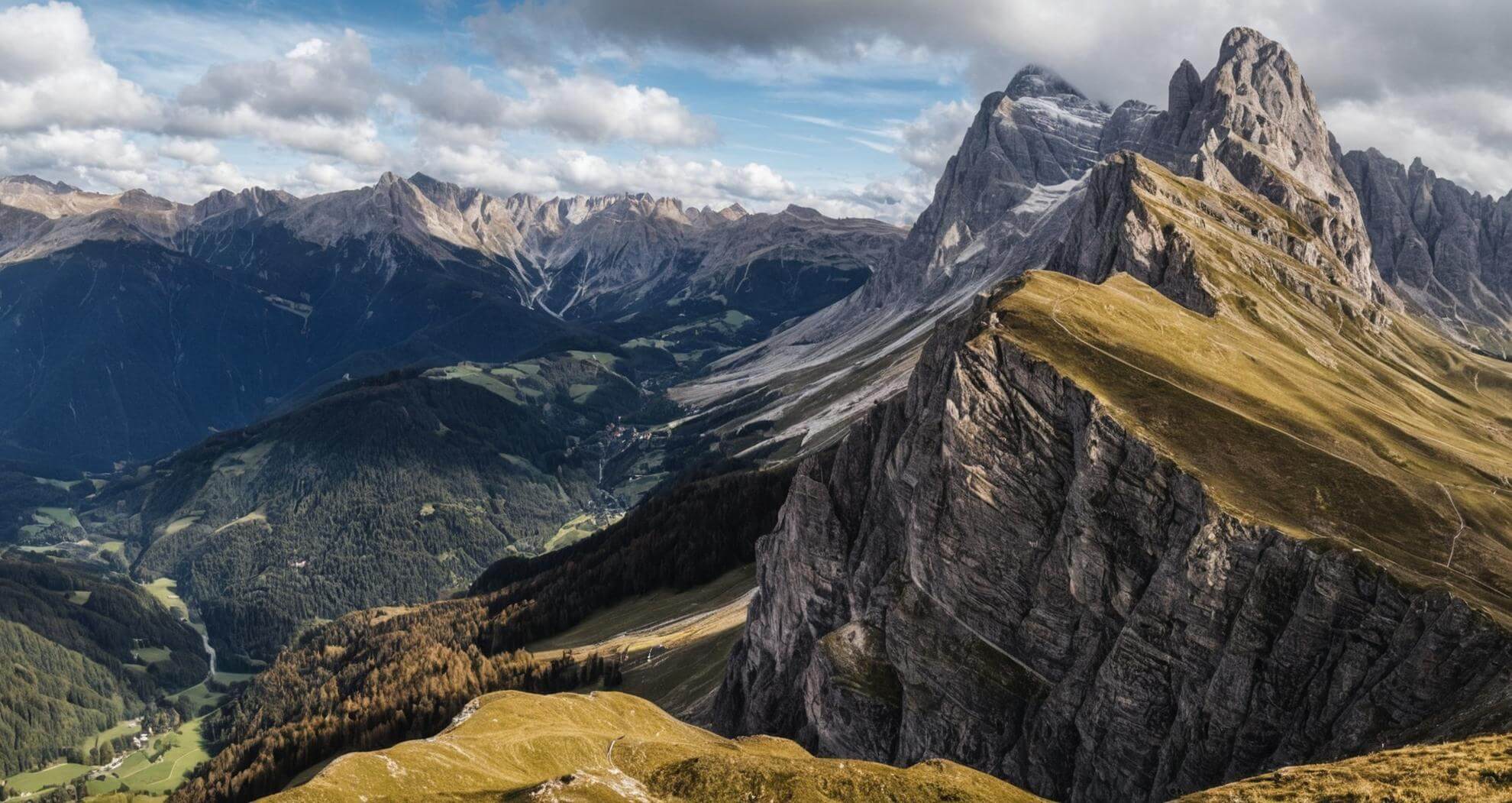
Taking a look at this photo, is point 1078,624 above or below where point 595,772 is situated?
above

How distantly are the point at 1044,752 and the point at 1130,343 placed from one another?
44474mm

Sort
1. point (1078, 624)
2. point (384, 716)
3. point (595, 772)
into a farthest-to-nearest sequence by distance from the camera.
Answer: point (384, 716), point (1078, 624), point (595, 772)

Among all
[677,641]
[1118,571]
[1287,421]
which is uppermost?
[1287,421]

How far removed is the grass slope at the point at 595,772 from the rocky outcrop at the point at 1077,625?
12.3m

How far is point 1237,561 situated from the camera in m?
60.9

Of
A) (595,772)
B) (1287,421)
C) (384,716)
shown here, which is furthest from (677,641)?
(1287,421)

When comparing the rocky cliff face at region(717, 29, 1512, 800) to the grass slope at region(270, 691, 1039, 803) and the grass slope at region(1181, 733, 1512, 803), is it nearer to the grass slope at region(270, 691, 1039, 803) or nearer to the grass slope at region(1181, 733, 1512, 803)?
the grass slope at region(1181, 733, 1512, 803)

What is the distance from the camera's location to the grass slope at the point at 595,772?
180ft

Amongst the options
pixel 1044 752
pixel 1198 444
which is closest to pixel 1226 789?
pixel 1044 752

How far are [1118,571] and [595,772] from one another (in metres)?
45.5

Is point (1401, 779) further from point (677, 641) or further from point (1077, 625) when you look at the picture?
point (677, 641)

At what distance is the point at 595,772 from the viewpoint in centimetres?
5997

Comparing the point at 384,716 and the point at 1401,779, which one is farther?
the point at 384,716

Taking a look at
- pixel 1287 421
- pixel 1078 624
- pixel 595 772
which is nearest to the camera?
pixel 595 772
